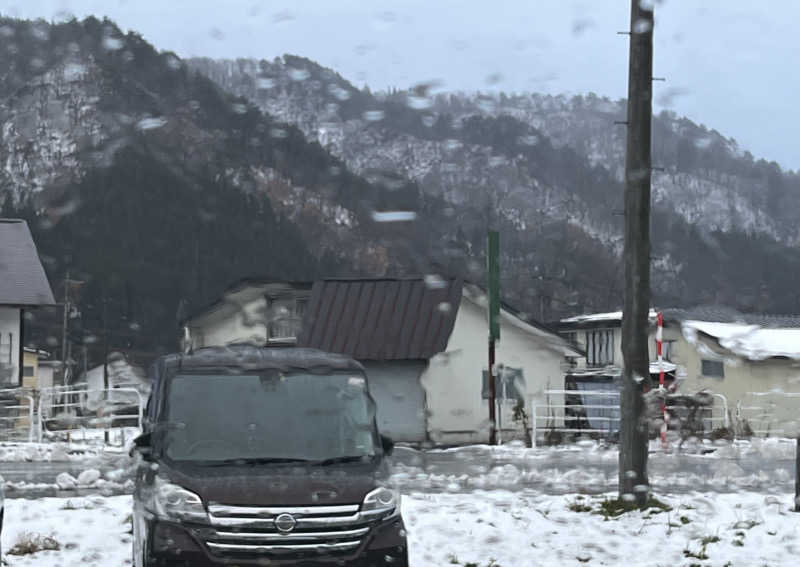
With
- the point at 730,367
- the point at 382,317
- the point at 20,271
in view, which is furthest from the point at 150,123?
the point at 382,317

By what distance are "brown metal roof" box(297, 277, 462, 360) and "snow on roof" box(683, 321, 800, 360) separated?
14.6m

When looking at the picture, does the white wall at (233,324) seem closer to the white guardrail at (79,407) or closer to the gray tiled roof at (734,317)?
the white guardrail at (79,407)

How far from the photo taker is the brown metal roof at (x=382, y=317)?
3045 cm

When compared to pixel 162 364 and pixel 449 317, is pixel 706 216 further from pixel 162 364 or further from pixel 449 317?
pixel 162 364

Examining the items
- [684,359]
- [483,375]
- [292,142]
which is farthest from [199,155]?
[483,375]

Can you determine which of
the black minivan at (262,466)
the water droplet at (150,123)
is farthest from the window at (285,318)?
the water droplet at (150,123)

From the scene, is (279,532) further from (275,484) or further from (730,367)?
(730,367)

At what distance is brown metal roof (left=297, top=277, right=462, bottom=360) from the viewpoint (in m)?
30.5

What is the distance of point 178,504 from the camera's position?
24.3ft

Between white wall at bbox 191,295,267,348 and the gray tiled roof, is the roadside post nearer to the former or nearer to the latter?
white wall at bbox 191,295,267,348

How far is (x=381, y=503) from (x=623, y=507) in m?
4.48

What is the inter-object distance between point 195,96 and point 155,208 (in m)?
69.3

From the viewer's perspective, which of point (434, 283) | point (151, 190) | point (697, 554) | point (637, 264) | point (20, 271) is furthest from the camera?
point (151, 190)

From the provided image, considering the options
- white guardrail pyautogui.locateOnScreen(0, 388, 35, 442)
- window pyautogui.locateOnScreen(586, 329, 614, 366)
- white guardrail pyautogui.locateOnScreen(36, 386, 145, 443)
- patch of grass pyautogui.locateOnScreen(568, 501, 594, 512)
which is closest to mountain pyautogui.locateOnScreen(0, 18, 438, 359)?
white guardrail pyautogui.locateOnScreen(0, 388, 35, 442)
